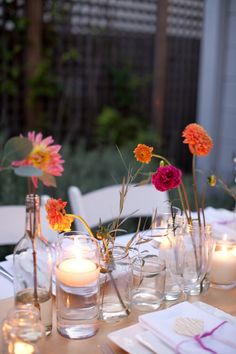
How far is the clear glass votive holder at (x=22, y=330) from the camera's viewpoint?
86 centimetres

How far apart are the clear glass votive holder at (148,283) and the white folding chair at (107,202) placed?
0.64 metres

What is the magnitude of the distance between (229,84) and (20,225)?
249 centimetres

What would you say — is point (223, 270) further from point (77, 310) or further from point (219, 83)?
point (219, 83)

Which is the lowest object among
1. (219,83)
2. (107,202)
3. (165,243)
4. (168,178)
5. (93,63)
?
(107,202)

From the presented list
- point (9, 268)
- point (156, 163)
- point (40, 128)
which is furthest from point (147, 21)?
point (9, 268)

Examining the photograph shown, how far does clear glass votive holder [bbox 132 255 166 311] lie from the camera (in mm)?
1148

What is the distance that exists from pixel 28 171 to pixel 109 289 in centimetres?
34

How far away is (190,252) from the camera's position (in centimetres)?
118

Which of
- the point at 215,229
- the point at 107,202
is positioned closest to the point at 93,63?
the point at 107,202

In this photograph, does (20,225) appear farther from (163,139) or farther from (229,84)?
(163,139)

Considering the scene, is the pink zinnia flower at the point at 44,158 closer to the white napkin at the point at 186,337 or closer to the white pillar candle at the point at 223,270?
the white napkin at the point at 186,337

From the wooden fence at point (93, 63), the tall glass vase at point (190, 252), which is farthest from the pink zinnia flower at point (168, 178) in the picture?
the wooden fence at point (93, 63)

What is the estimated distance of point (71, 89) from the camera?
4484 mm

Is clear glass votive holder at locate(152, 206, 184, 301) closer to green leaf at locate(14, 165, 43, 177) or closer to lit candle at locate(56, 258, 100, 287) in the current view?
lit candle at locate(56, 258, 100, 287)
